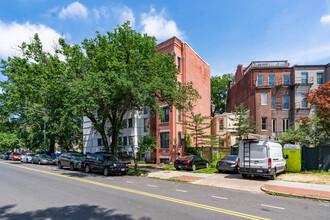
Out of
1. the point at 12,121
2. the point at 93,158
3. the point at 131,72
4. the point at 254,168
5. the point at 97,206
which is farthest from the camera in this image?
the point at 12,121

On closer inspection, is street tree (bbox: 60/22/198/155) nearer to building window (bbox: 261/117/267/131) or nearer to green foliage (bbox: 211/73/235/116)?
building window (bbox: 261/117/267/131)

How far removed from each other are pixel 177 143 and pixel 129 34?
1304cm

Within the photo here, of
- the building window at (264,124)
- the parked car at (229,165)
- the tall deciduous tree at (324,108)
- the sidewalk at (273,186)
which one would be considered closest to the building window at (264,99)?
the building window at (264,124)

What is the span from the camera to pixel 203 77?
33.0 meters

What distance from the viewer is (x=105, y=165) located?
56.3 ft

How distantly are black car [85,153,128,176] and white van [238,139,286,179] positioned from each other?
29.1 ft

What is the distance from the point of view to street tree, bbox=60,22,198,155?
1677cm

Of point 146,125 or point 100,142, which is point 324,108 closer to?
point 146,125

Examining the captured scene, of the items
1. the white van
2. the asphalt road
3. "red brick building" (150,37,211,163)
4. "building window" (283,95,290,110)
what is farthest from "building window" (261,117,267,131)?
the asphalt road

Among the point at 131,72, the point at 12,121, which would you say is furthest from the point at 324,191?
the point at 12,121

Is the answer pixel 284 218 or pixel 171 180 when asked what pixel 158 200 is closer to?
pixel 284 218

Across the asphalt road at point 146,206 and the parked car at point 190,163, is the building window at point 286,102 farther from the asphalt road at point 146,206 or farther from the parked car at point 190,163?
the asphalt road at point 146,206

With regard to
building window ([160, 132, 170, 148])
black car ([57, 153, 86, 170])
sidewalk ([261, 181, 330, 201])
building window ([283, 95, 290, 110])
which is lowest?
black car ([57, 153, 86, 170])

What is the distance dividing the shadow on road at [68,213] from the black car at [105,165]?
30.6ft
